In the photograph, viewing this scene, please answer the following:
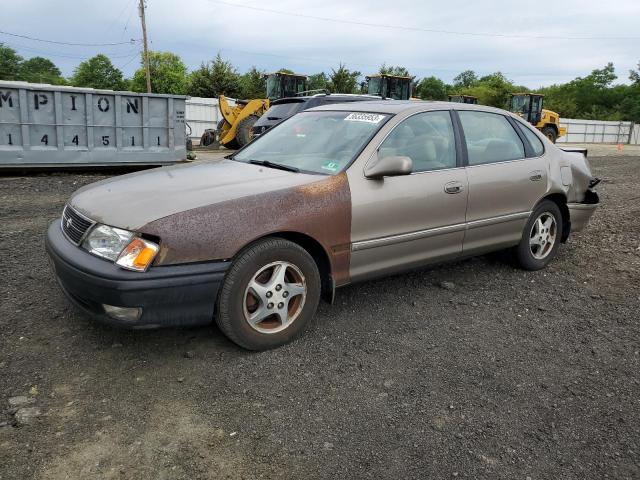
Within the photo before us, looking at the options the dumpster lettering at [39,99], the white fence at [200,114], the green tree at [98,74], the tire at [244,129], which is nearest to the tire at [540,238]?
the dumpster lettering at [39,99]

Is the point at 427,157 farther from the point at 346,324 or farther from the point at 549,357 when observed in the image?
the point at 549,357

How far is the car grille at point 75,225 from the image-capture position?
3.14 metres

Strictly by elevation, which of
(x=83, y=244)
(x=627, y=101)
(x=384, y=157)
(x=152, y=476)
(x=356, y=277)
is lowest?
(x=152, y=476)

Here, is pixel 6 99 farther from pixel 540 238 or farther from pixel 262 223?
pixel 540 238

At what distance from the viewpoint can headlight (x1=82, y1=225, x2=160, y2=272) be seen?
113 inches

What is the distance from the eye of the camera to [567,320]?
159 inches

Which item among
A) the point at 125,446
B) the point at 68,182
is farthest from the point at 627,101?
the point at 125,446

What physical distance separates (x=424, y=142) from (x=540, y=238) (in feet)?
5.78

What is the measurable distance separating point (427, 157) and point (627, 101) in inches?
2835

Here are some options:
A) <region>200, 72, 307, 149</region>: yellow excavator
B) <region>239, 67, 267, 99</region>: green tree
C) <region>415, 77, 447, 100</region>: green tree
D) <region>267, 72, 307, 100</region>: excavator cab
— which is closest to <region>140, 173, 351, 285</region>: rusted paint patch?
<region>200, 72, 307, 149</region>: yellow excavator

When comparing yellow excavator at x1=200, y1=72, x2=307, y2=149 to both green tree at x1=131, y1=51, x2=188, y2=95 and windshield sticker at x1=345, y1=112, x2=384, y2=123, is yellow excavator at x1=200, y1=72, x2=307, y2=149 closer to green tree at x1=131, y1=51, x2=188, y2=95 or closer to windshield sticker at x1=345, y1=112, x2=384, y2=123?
windshield sticker at x1=345, y1=112, x2=384, y2=123

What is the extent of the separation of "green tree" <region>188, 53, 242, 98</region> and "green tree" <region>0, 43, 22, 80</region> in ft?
152

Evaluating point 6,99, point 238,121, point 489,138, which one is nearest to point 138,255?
point 489,138

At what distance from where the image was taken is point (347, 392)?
116 inches
